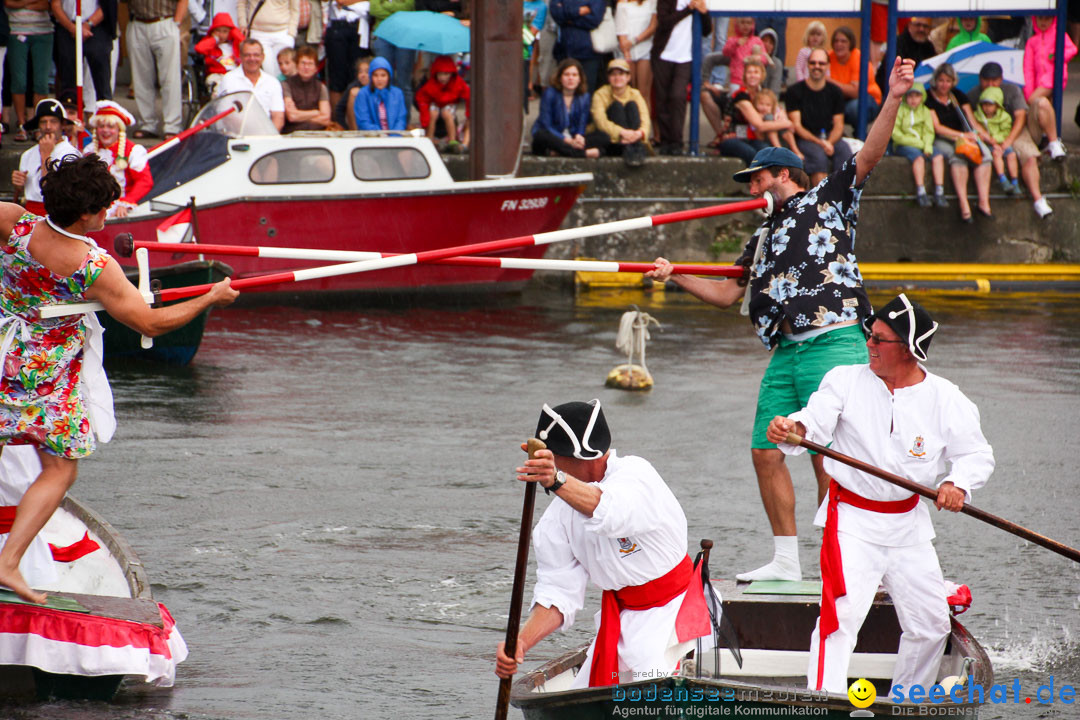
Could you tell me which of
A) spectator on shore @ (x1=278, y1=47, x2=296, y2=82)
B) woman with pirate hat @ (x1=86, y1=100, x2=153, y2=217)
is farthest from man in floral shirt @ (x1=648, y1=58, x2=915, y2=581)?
spectator on shore @ (x1=278, y1=47, x2=296, y2=82)

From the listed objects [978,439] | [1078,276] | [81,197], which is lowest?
[1078,276]

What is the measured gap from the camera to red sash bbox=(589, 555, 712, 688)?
16.2 feet

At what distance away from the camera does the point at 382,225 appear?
51.5 feet

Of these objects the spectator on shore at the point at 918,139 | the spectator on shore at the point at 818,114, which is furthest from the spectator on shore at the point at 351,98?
the spectator on shore at the point at 918,139

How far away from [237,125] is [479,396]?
17.7 feet

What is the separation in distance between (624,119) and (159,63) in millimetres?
5482

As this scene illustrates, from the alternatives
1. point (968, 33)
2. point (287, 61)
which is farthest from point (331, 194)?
point (968, 33)

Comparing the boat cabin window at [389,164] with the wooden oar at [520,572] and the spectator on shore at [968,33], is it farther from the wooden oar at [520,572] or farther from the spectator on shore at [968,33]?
the wooden oar at [520,572]

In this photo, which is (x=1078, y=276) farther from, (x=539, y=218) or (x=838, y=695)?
(x=838, y=695)

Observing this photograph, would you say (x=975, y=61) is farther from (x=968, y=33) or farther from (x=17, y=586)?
(x=17, y=586)

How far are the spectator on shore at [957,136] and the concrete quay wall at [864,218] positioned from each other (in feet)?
0.86

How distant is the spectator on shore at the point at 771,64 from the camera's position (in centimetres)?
1806

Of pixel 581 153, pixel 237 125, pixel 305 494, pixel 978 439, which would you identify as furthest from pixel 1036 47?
pixel 978 439

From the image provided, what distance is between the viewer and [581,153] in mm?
17422
